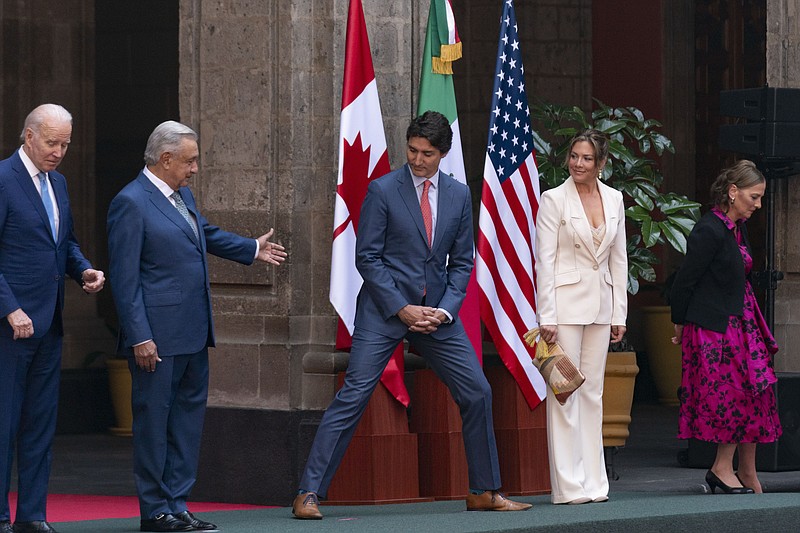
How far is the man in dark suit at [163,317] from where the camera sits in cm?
845

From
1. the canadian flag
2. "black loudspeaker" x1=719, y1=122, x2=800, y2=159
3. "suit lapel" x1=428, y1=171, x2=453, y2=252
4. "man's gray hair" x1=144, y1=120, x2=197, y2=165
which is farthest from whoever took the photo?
"black loudspeaker" x1=719, y1=122, x2=800, y2=159

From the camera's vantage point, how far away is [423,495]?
10.7 metres

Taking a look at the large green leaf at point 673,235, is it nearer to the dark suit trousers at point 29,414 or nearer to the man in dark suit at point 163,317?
the man in dark suit at point 163,317

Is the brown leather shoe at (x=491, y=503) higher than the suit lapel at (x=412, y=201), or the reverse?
the suit lapel at (x=412, y=201)

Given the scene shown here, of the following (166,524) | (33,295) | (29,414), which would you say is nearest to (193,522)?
(166,524)

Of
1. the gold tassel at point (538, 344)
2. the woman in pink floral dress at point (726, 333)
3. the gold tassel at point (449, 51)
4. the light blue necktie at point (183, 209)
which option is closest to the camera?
the light blue necktie at point (183, 209)

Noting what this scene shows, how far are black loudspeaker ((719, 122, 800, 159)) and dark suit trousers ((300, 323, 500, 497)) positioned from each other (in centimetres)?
336

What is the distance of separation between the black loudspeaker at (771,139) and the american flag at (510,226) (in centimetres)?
173

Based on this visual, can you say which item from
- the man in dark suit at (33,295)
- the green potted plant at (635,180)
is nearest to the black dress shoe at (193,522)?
the man in dark suit at (33,295)

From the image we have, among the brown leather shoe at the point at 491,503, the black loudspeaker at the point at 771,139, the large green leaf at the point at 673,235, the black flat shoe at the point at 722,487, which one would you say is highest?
the black loudspeaker at the point at 771,139

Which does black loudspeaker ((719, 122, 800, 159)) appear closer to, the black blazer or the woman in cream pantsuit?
the black blazer

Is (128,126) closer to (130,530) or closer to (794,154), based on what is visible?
(794,154)

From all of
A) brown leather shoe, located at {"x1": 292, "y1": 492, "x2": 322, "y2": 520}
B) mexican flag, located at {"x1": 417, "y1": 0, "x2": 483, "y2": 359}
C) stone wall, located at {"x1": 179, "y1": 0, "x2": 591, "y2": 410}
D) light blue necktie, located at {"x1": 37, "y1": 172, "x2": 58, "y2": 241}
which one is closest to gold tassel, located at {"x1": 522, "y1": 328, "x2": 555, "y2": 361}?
mexican flag, located at {"x1": 417, "y1": 0, "x2": 483, "y2": 359}

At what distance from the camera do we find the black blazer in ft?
34.4
